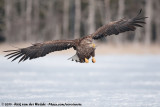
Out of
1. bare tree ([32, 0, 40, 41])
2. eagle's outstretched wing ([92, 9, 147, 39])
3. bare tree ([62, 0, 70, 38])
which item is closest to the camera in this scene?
eagle's outstretched wing ([92, 9, 147, 39])

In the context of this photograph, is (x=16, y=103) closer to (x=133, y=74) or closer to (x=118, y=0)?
(x=133, y=74)

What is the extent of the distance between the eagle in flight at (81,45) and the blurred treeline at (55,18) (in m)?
22.3

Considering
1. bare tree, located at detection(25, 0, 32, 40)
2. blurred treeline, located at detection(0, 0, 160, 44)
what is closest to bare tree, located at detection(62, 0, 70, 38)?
blurred treeline, located at detection(0, 0, 160, 44)

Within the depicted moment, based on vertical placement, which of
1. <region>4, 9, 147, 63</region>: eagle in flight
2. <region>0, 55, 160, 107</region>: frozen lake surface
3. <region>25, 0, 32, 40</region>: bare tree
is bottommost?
<region>0, 55, 160, 107</region>: frozen lake surface

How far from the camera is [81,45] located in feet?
25.0

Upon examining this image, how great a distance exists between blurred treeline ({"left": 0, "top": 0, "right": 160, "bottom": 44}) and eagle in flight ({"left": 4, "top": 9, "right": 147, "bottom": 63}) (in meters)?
22.3

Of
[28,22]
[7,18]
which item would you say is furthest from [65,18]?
[7,18]

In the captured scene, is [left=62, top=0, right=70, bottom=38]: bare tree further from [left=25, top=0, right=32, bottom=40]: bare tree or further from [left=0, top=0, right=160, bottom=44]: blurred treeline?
[left=25, top=0, right=32, bottom=40]: bare tree

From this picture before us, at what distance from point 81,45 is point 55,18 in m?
25.1

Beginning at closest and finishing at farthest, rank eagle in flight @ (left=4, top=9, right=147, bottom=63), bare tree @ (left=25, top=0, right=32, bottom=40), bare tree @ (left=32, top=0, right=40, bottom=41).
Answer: eagle in flight @ (left=4, top=9, right=147, bottom=63) → bare tree @ (left=25, top=0, right=32, bottom=40) → bare tree @ (left=32, top=0, right=40, bottom=41)

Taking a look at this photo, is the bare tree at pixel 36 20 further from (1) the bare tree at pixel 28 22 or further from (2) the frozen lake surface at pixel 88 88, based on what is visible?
(2) the frozen lake surface at pixel 88 88

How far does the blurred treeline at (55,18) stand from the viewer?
30688 millimetres

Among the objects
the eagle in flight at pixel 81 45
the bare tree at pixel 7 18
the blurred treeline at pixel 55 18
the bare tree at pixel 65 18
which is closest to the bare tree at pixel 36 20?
the blurred treeline at pixel 55 18

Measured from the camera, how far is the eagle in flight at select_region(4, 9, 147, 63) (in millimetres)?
7602
